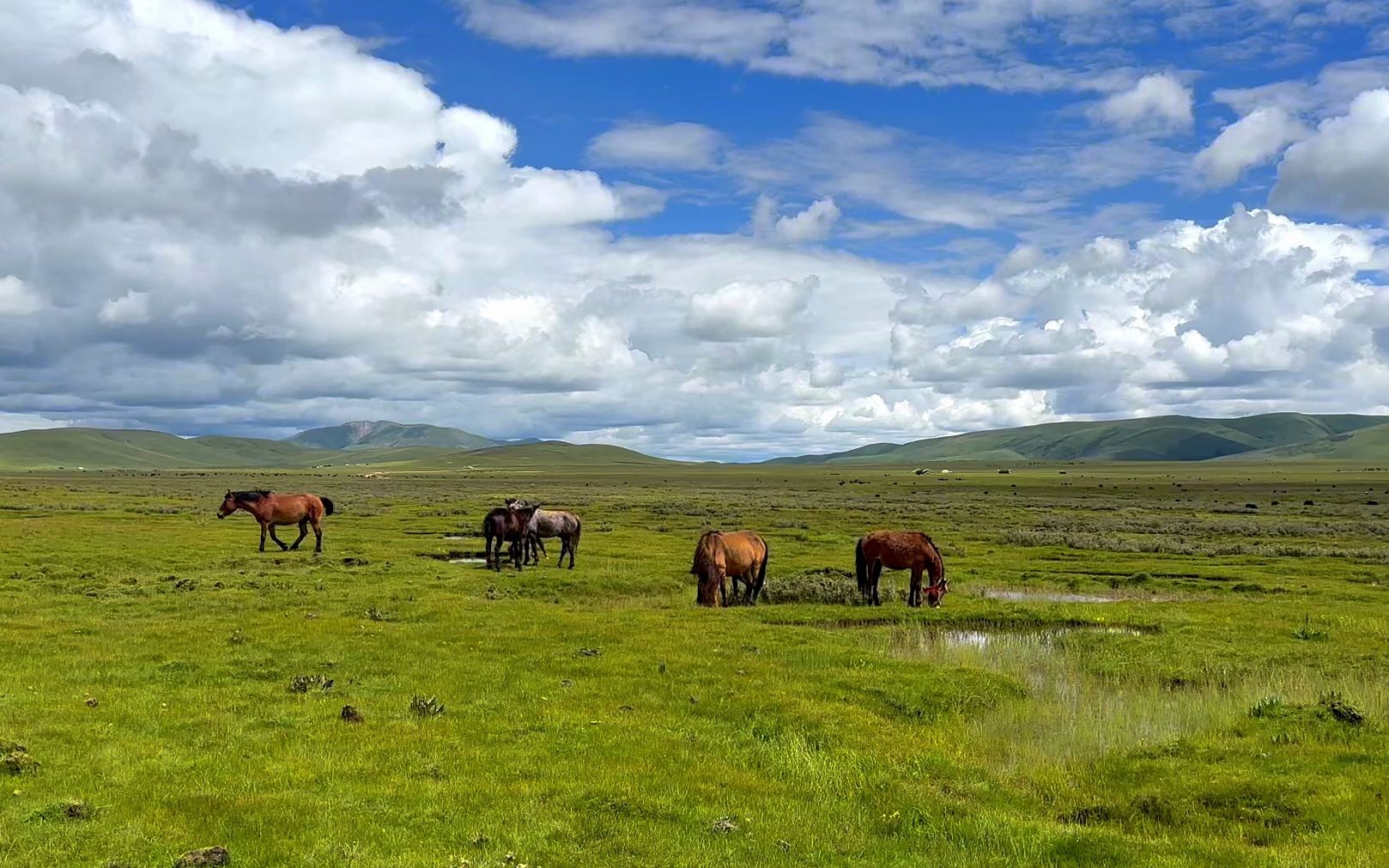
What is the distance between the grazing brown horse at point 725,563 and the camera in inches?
1011

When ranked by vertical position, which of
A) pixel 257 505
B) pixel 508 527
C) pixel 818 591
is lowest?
pixel 818 591

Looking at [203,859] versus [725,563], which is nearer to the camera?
[203,859]

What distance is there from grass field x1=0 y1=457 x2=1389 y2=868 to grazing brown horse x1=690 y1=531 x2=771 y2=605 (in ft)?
3.73

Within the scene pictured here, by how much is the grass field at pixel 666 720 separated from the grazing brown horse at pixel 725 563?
114 cm

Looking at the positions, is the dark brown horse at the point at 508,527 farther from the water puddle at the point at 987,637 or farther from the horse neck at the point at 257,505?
the water puddle at the point at 987,637

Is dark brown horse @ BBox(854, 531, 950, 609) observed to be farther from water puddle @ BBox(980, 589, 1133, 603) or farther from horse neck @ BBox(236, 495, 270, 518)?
horse neck @ BBox(236, 495, 270, 518)

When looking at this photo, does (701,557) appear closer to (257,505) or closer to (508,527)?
(508,527)

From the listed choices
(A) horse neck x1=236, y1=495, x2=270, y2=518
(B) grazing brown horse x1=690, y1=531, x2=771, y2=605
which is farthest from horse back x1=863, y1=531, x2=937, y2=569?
(A) horse neck x1=236, y1=495, x2=270, y2=518

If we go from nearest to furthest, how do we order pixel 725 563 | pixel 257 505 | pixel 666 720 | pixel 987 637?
pixel 666 720
pixel 987 637
pixel 725 563
pixel 257 505

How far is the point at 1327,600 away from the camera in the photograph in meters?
28.5

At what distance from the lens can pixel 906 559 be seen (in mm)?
27109

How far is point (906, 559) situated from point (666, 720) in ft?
48.9

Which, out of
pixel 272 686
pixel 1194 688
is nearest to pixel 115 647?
pixel 272 686

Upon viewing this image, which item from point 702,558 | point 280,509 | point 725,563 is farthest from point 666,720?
point 280,509
